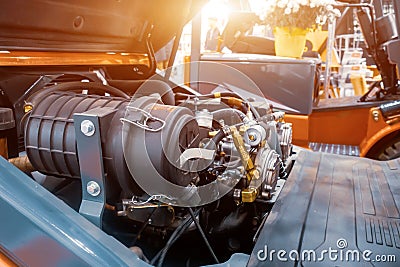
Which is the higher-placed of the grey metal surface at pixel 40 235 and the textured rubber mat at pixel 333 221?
the grey metal surface at pixel 40 235

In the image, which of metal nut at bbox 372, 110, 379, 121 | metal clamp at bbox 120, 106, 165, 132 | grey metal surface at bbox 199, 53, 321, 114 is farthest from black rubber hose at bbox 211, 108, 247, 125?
metal nut at bbox 372, 110, 379, 121

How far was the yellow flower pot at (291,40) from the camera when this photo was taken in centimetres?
358

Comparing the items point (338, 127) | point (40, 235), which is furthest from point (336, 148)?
point (40, 235)

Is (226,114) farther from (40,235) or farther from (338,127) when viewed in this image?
(338,127)

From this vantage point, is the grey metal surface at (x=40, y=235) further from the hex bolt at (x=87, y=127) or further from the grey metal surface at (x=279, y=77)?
the grey metal surface at (x=279, y=77)

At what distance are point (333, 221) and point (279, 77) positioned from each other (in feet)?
7.77

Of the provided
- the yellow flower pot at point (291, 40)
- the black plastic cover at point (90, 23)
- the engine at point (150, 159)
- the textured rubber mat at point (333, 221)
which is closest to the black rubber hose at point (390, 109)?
the yellow flower pot at point (291, 40)

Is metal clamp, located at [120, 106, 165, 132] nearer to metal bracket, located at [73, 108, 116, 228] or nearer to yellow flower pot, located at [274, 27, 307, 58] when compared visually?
metal bracket, located at [73, 108, 116, 228]

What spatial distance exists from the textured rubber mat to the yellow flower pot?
6.95 ft

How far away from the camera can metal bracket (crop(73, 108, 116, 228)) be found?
0.93 m

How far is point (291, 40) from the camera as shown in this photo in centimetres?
359

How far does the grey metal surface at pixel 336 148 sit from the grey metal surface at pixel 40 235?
10.2 feet

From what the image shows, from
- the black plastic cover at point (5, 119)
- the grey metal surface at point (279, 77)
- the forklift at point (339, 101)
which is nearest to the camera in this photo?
the black plastic cover at point (5, 119)

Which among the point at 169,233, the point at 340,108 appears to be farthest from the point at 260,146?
the point at 340,108
